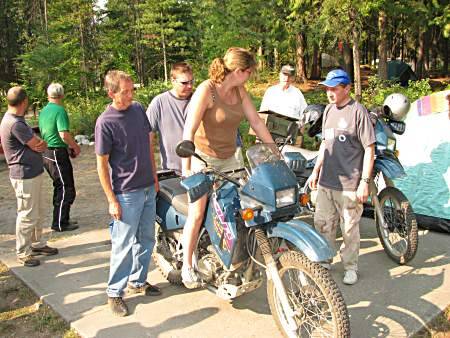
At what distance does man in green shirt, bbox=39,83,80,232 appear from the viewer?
5552 millimetres

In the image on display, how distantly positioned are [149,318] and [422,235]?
10.3ft

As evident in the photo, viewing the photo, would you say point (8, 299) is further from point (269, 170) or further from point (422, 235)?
point (422, 235)

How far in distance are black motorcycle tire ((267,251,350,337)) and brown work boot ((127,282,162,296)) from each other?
1305mm

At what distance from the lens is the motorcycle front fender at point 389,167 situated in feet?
14.3

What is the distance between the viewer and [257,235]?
3102 millimetres

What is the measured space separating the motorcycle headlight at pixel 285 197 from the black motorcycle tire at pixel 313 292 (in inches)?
12.1

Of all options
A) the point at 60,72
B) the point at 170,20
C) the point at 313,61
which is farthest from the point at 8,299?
the point at 170,20

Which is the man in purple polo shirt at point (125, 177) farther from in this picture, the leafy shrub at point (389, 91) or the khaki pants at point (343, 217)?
the leafy shrub at point (389, 91)

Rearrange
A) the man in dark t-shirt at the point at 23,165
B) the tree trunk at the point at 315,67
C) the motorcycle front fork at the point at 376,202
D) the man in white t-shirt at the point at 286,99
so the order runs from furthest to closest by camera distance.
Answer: the tree trunk at the point at 315,67, the man in white t-shirt at the point at 286,99, the man in dark t-shirt at the point at 23,165, the motorcycle front fork at the point at 376,202

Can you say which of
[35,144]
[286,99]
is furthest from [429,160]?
[35,144]

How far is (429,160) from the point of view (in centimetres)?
548

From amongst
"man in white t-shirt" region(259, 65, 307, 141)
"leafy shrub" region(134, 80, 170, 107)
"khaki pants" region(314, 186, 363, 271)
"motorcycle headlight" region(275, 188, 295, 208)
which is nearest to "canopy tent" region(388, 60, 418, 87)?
"leafy shrub" region(134, 80, 170, 107)

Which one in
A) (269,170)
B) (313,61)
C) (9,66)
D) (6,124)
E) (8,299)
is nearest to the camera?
(269,170)

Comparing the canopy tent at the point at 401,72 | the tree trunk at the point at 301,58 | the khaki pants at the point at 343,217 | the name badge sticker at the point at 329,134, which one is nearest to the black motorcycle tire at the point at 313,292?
the khaki pants at the point at 343,217
